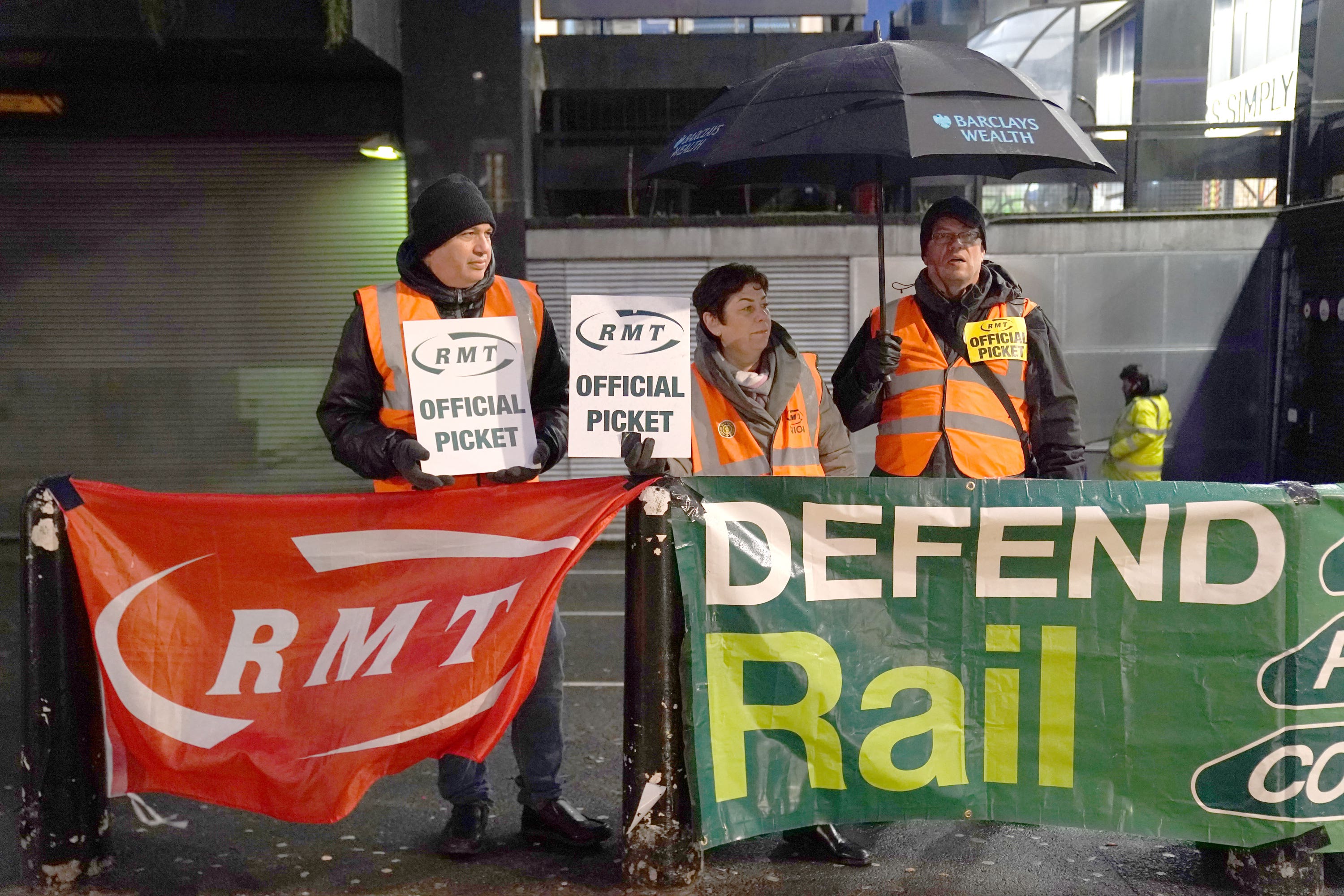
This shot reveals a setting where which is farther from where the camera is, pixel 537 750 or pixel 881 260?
pixel 881 260

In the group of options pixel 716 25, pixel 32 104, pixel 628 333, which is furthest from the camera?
pixel 716 25

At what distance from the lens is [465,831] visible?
391 cm

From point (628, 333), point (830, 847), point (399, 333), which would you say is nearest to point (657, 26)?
point (399, 333)

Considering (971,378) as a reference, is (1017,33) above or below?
above

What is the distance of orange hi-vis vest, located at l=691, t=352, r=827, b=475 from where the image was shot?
3.90 meters

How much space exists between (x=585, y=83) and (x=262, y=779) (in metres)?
12.0

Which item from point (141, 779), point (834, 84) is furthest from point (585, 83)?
point (141, 779)

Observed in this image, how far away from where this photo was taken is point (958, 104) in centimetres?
377

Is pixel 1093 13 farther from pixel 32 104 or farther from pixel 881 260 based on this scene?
pixel 32 104

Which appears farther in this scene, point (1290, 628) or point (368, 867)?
point (368, 867)

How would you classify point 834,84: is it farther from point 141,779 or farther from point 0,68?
point 0,68

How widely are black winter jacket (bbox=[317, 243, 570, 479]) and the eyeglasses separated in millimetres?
1526

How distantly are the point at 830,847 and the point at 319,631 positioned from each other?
75.4 inches

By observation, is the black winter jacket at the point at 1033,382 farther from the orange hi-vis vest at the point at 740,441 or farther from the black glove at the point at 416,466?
the black glove at the point at 416,466
